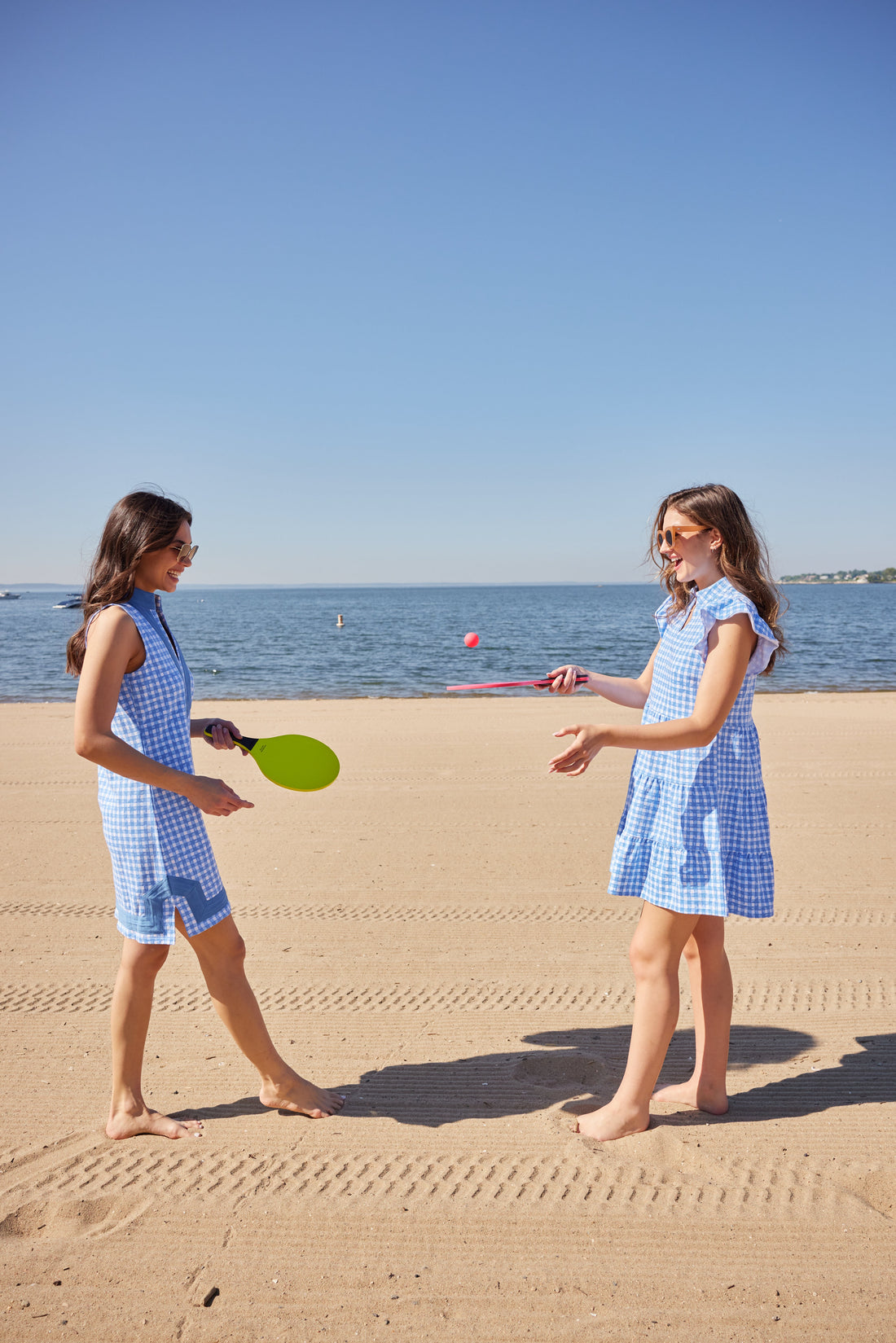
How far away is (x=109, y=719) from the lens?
8.30 ft

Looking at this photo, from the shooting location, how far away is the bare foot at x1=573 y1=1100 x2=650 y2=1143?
279 centimetres

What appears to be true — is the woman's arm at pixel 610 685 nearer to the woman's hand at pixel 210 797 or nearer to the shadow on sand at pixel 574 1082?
the woman's hand at pixel 210 797

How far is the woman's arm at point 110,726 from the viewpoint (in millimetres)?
2504

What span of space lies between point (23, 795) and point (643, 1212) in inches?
274

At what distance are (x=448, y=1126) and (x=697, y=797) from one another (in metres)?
1.36

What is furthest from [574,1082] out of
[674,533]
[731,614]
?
[674,533]

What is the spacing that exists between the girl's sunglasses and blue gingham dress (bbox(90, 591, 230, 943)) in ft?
5.33

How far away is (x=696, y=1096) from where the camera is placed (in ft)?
9.84

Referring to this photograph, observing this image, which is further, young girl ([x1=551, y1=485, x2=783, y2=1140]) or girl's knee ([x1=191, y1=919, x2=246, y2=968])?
girl's knee ([x1=191, y1=919, x2=246, y2=968])

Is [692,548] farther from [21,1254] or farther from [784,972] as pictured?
[21,1254]

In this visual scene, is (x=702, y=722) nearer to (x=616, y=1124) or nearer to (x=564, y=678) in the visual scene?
(x=564, y=678)

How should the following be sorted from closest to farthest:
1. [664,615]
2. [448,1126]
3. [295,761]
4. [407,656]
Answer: [448,1126] < [664,615] < [295,761] < [407,656]

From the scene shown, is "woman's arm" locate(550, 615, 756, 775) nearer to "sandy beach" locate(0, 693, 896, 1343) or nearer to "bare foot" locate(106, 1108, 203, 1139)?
"sandy beach" locate(0, 693, 896, 1343)

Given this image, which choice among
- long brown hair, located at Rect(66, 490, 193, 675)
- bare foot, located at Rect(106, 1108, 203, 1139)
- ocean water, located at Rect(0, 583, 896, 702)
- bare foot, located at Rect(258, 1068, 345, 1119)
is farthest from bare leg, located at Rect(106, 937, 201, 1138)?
ocean water, located at Rect(0, 583, 896, 702)
